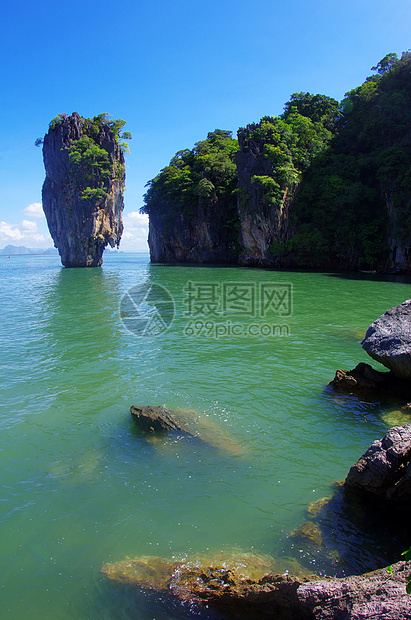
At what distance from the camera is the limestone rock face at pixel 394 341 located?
8.00 metres

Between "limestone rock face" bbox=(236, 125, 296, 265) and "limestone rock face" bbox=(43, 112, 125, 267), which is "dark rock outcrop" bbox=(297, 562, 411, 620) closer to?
"limestone rock face" bbox=(236, 125, 296, 265)

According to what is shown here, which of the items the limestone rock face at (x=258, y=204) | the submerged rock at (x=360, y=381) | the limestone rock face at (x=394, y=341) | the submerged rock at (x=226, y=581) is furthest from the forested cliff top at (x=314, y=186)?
the submerged rock at (x=226, y=581)

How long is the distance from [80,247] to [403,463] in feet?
165

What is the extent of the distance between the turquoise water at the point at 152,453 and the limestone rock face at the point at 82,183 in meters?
38.4

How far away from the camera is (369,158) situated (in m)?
38.8

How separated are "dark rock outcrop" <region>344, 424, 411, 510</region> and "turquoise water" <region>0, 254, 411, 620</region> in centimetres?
65

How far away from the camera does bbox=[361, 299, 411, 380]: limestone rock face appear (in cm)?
800

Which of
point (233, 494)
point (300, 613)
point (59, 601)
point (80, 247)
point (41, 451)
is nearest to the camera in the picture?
point (300, 613)

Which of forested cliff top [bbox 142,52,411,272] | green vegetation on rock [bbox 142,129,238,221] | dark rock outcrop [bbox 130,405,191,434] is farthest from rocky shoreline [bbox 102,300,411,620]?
green vegetation on rock [bbox 142,129,238,221]

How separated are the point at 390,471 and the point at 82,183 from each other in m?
50.1

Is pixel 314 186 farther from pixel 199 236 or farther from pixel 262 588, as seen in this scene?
pixel 262 588

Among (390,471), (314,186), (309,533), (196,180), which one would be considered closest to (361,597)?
(309,533)

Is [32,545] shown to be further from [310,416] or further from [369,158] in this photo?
[369,158]

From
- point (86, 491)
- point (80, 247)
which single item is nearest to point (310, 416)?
point (86, 491)
